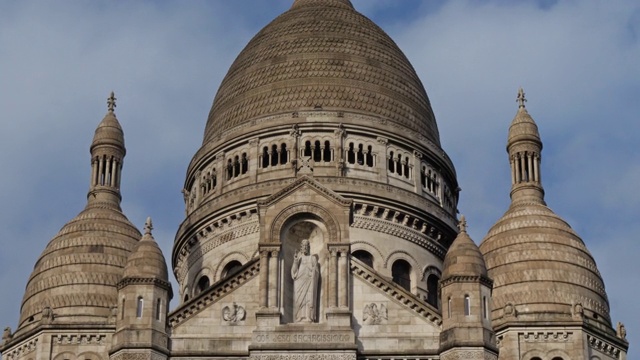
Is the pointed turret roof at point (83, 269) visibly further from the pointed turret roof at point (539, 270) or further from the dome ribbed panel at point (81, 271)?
the pointed turret roof at point (539, 270)

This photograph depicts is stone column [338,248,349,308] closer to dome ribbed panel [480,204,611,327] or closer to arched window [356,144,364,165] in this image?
dome ribbed panel [480,204,611,327]

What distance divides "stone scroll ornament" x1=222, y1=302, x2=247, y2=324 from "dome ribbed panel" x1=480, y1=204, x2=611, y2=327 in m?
9.68

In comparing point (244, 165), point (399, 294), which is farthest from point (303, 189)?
point (244, 165)

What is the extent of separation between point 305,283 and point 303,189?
2754mm

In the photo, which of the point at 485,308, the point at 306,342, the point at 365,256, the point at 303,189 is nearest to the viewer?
the point at 306,342

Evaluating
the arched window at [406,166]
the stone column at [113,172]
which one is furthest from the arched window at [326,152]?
the stone column at [113,172]

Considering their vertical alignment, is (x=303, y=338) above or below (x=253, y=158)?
below

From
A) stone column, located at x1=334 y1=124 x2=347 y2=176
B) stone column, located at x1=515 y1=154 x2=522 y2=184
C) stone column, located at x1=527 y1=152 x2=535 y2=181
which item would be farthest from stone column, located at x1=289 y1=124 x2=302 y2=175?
Answer: stone column, located at x1=527 y1=152 x2=535 y2=181

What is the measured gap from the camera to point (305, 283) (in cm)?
4644

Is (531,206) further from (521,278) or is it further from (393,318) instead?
(393,318)

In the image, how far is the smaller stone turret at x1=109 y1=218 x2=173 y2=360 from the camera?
147ft

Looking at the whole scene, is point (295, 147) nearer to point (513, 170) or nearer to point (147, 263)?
point (513, 170)

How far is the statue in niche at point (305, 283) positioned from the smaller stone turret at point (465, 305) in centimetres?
334

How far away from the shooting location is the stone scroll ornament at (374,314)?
1813 inches
